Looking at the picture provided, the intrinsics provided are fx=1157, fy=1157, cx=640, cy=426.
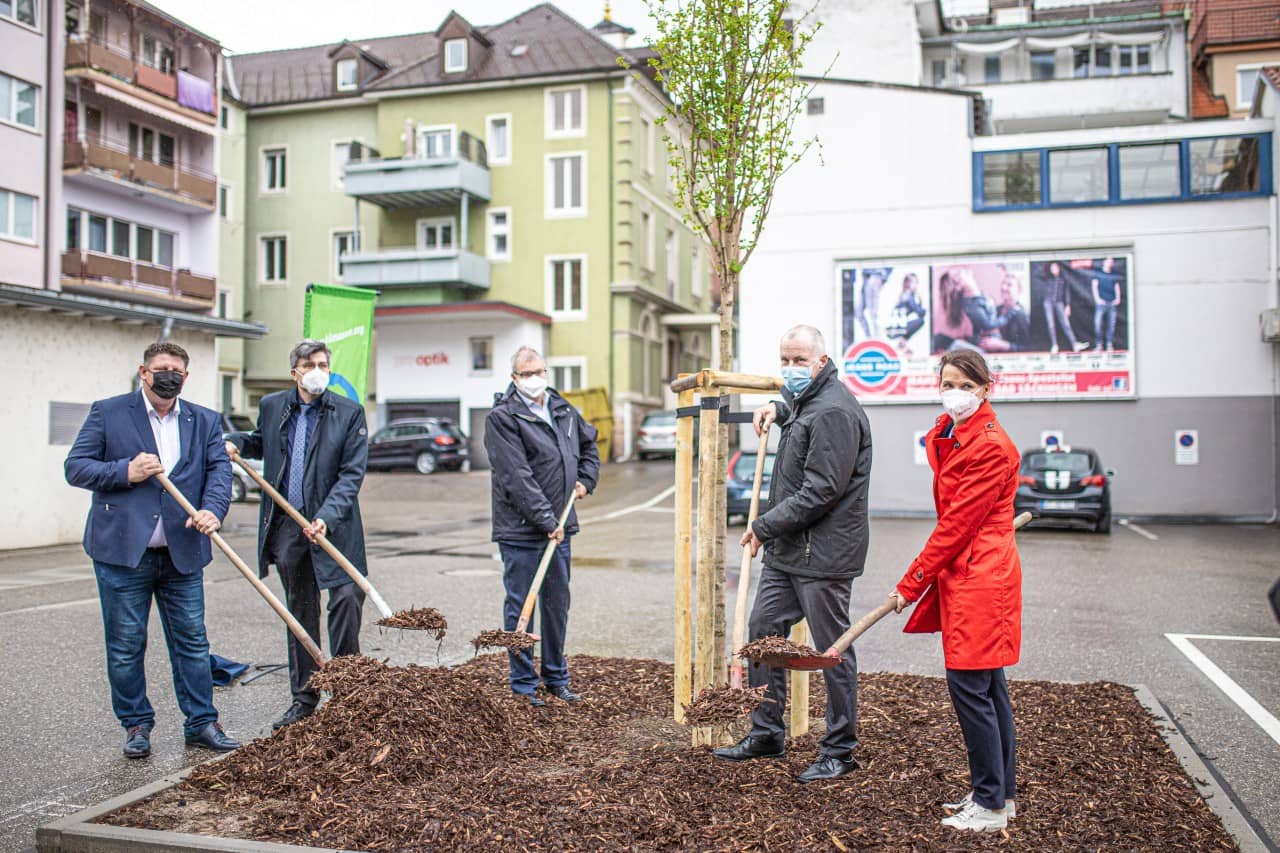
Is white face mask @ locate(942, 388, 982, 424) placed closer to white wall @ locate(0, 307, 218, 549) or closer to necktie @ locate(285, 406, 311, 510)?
necktie @ locate(285, 406, 311, 510)

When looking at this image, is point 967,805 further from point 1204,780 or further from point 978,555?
point 1204,780

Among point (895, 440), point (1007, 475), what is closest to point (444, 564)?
point (1007, 475)

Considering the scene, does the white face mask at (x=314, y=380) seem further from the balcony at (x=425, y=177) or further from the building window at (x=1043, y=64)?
the building window at (x=1043, y=64)

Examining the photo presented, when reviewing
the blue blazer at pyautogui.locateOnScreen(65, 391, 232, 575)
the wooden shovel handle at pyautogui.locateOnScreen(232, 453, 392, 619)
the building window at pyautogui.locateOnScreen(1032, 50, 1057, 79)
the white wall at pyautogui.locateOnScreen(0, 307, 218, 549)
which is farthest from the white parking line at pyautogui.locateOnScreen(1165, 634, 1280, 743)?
the building window at pyautogui.locateOnScreen(1032, 50, 1057, 79)

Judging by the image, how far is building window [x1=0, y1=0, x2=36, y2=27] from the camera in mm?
29281

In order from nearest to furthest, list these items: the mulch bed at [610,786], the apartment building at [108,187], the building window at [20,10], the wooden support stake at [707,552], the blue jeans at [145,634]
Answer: the mulch bed at [610,786] → the wooden support stake at [707,552] → the blue jeans at [145,634] → the apartment building at [108,187] → the building window at [20,10]

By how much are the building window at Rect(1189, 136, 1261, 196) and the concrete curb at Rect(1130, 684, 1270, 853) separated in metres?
21.3

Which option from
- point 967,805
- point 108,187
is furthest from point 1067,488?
point 108,187

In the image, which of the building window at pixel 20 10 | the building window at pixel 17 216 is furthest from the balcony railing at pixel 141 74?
the building window at pixel 17 216

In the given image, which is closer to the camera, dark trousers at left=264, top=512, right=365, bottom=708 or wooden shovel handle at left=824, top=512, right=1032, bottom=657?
wooden shovel handle at left=824, top=512, right=1032, bottom=657

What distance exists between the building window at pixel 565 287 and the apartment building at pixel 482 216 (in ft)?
0.16

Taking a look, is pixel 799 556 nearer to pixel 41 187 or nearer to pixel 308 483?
pixel 308 483

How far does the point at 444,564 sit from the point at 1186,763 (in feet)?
34.9

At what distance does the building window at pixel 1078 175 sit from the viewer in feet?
83.2
